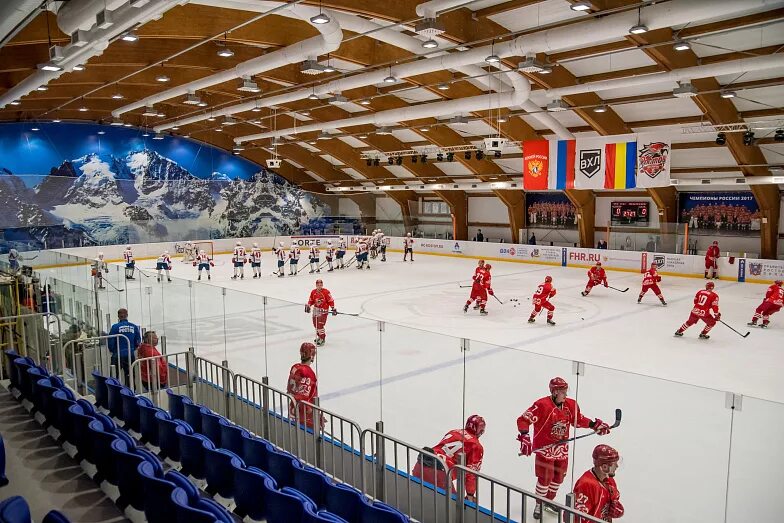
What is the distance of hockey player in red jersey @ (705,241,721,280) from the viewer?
70.9ft

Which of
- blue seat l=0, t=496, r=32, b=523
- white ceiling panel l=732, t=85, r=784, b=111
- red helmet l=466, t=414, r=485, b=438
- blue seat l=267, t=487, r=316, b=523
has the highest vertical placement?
white ceiling panel l=732, t=85, r=784, b=111

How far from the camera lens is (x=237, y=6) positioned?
36.8 ft

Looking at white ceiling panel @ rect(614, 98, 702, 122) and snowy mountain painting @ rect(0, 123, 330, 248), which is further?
snowy mountain painting @ rect(0, 123, 330, 248)

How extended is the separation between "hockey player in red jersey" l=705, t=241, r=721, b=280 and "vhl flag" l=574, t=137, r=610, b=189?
7.78 meters

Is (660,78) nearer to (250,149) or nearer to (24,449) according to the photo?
(24,449)

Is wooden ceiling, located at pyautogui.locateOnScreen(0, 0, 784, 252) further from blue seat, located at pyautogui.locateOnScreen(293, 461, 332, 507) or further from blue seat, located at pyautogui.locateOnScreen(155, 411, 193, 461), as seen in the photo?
blue seat, located at pyautogui.locateOnScreen(293, 461, 332, 507)

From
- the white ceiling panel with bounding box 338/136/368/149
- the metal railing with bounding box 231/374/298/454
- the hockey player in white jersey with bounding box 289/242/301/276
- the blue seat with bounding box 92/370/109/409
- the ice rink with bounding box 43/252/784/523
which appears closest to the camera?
the ice rink with bounding box 43/252/784/523

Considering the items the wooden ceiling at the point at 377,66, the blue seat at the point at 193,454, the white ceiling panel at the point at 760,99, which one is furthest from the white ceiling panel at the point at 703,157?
the blue seat at the point at 193,454

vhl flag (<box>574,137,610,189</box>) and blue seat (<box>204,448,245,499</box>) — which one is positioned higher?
vhl flag (<box>574,137,610,189</box>)

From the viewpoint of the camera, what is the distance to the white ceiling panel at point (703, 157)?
22283mm

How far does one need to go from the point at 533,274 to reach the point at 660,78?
9736mm

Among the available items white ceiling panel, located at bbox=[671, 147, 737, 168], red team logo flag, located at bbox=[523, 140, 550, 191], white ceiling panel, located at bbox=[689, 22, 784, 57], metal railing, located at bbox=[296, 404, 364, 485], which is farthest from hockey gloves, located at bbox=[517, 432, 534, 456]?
white ceiling panel, located at bbox=[671, 147, 737, 168]

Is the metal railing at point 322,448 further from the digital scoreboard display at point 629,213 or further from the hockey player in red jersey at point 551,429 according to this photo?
the digital scoreboard display at point 629,213

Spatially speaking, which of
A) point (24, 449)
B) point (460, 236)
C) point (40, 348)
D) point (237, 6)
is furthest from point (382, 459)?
point (460, 236)
